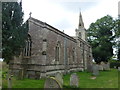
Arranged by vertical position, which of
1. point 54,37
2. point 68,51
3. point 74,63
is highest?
point 54,37

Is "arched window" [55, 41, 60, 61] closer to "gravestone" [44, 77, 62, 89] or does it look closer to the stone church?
the stone church

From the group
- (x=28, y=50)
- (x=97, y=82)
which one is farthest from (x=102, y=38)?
(x=97, y=82)

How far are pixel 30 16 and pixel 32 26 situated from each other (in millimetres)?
1312

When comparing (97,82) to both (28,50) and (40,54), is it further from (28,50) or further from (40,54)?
(28,50)

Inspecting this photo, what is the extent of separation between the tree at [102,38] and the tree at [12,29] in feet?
94.9

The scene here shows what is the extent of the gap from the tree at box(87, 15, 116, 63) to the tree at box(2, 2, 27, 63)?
94.9 ft

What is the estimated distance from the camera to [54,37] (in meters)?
17.4

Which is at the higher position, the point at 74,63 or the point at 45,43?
the point at 45,43

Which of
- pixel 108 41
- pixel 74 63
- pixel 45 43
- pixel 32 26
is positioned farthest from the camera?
pixel 108 41

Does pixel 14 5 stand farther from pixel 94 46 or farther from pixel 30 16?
pixel 94 46

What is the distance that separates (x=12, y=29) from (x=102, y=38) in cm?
3079

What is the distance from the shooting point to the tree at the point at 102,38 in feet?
122

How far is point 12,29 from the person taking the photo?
10.5 metres

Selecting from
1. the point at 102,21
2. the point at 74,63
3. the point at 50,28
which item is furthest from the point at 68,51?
the point at 102,21
